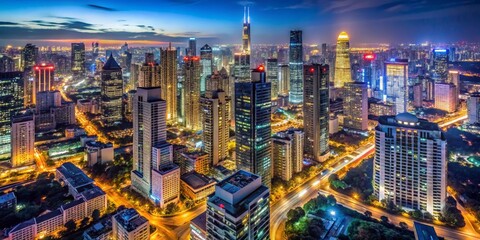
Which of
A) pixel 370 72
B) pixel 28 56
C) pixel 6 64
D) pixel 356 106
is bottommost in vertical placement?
pixel 356 106

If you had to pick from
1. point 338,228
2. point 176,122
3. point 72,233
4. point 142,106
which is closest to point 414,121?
point 338,228

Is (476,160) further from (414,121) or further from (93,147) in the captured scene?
(93,147)

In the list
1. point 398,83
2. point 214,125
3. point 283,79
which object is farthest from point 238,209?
point 283,79

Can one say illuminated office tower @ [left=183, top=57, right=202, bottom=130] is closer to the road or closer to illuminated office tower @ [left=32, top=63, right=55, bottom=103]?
the road

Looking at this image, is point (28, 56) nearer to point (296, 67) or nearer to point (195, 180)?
point (296, 67)

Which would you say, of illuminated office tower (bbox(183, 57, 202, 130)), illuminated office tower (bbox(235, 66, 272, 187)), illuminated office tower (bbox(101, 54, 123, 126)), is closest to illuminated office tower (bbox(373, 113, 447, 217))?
illuminated office tower (bbox(235, 66, 272, 187))

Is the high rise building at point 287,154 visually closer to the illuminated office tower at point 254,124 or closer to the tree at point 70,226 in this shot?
the illuminated office tower at point 254,124
